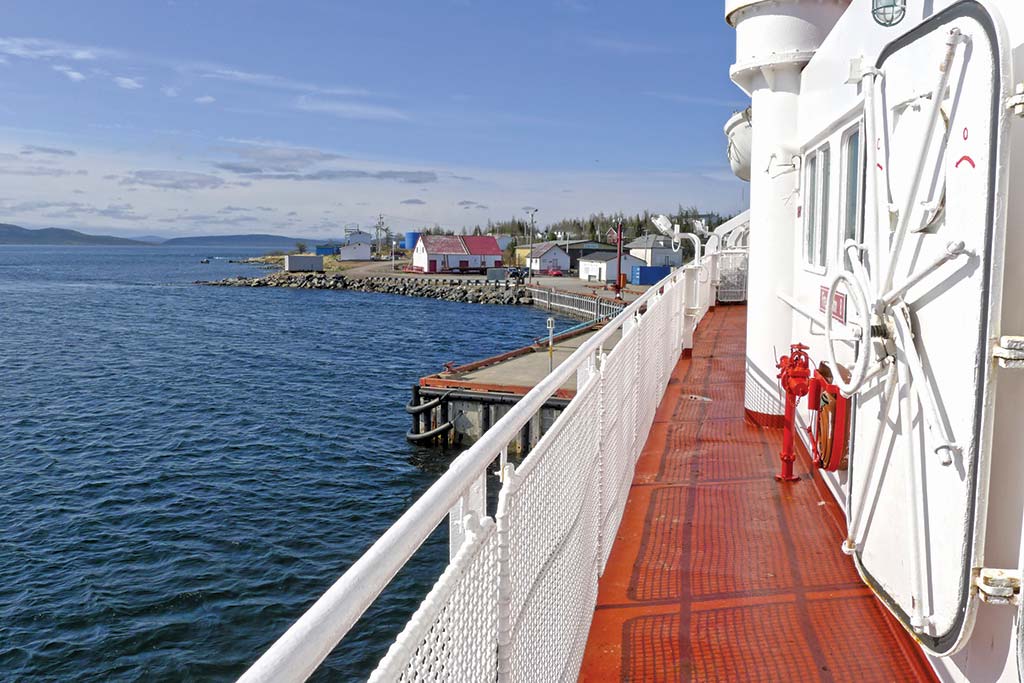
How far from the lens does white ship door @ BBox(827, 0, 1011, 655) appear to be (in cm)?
266

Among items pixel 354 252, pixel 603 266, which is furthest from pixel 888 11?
pixel 354 252

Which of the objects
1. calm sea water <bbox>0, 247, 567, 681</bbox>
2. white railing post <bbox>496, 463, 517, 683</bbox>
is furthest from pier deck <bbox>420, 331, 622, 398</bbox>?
white railing post <bbox>496, 463, 517, 683</bbox>

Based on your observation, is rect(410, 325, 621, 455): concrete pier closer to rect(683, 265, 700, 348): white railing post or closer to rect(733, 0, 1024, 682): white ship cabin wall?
rect(683, 265, 700, 348): white railing post

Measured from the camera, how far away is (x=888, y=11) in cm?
392

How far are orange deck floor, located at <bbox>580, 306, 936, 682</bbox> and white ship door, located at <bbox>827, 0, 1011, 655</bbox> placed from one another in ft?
1.23

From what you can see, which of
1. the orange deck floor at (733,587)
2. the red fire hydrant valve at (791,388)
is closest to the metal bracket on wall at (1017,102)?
the orange deck floor at (733,587)

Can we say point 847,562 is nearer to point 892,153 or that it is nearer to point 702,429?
point 892,153

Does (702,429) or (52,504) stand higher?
(702,429)

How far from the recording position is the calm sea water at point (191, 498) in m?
12.9

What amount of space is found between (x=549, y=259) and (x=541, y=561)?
100513 millimetres

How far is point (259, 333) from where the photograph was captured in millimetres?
55062

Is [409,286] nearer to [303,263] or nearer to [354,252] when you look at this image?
[303,263]

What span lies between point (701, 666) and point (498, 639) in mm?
1881

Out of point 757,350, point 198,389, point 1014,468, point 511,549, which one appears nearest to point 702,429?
point 757,350
